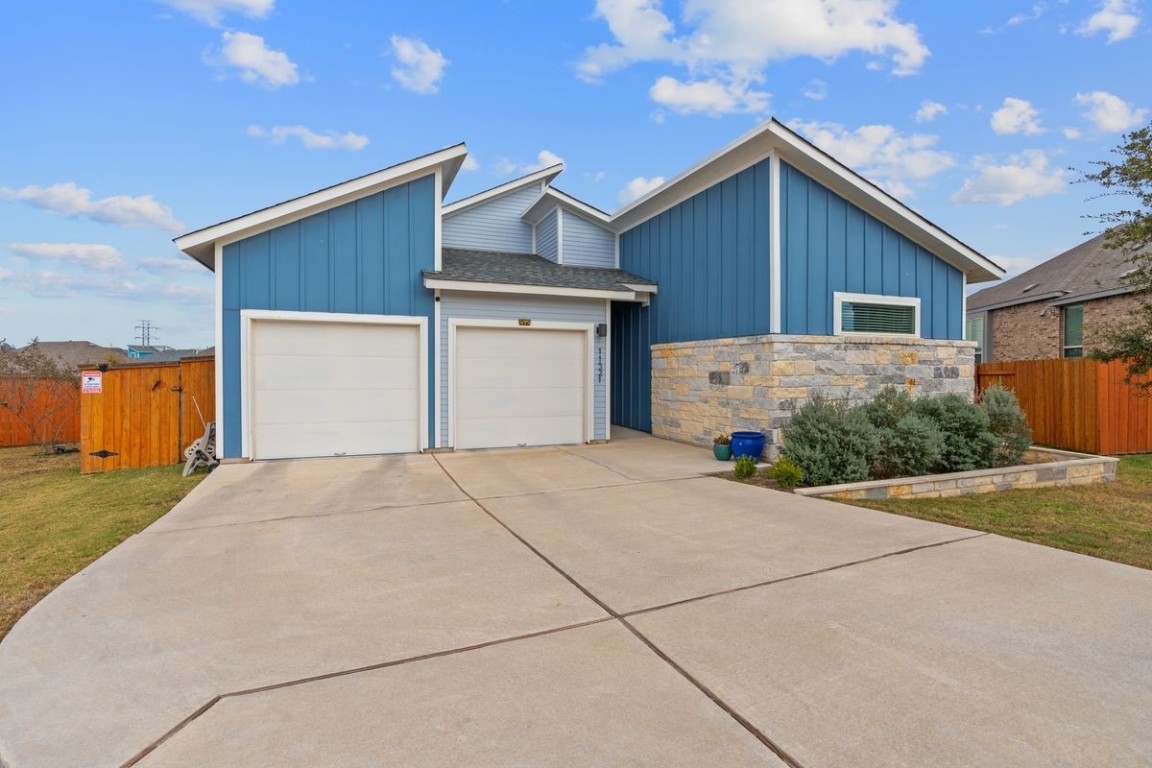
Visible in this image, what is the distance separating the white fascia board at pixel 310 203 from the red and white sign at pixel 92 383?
241 centimetres

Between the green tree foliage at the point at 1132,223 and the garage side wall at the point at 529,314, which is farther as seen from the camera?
the garage side wall at the point at 529,314

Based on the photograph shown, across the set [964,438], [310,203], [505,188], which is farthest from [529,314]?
[964,438]

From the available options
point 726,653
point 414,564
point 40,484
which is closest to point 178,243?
point 40,484

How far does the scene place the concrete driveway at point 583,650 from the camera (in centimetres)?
208

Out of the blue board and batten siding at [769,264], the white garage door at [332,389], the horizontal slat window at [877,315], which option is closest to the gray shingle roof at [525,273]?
the blue board and batten siding at [769,264]

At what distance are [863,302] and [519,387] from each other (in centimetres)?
612

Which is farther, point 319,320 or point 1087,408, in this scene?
point 1087,408

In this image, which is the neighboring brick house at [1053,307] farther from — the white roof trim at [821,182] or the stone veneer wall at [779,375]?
the stone veneer wall at [779,375]

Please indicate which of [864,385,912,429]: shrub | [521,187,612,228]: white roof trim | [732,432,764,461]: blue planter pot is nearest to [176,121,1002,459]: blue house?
[732,432,764,461]: blue planter pot

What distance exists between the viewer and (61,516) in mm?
5891

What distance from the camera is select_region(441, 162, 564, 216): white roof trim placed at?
1340 centimetres

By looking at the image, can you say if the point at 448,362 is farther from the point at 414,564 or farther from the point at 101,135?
the point at 101,135

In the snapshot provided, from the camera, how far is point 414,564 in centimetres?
411

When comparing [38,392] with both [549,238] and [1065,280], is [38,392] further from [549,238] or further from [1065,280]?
[1065,280]
